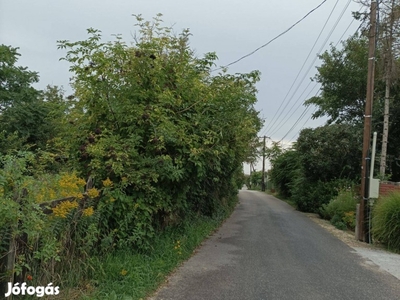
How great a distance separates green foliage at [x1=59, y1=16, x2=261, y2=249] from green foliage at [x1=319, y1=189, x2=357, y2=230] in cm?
779

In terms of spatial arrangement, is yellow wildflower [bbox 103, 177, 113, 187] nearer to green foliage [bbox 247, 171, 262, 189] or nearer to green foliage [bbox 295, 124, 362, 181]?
green foliage [bbox 295, 124, 362, 181]

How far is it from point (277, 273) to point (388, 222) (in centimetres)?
462

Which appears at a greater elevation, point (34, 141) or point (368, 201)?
point (34, 141)

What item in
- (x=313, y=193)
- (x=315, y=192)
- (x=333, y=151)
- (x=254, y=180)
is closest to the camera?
(x=333, y=151)

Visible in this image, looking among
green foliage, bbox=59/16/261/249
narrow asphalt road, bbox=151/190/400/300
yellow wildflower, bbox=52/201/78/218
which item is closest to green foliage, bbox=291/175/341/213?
narrow asphalt road, bbox=151/190/400/300

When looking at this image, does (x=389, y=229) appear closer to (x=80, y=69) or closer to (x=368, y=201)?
(x=368, y=201)

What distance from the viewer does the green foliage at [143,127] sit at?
19.4 ft

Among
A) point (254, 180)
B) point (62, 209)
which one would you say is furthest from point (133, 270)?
point (254, 180)

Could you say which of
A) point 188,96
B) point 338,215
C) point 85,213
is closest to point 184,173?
point 188,96

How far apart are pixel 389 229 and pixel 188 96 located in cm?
649

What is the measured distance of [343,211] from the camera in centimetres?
1399

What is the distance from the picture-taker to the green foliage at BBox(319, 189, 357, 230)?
13148 mm

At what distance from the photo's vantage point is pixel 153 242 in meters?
6.59

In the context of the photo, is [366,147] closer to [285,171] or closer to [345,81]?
[345,81]
